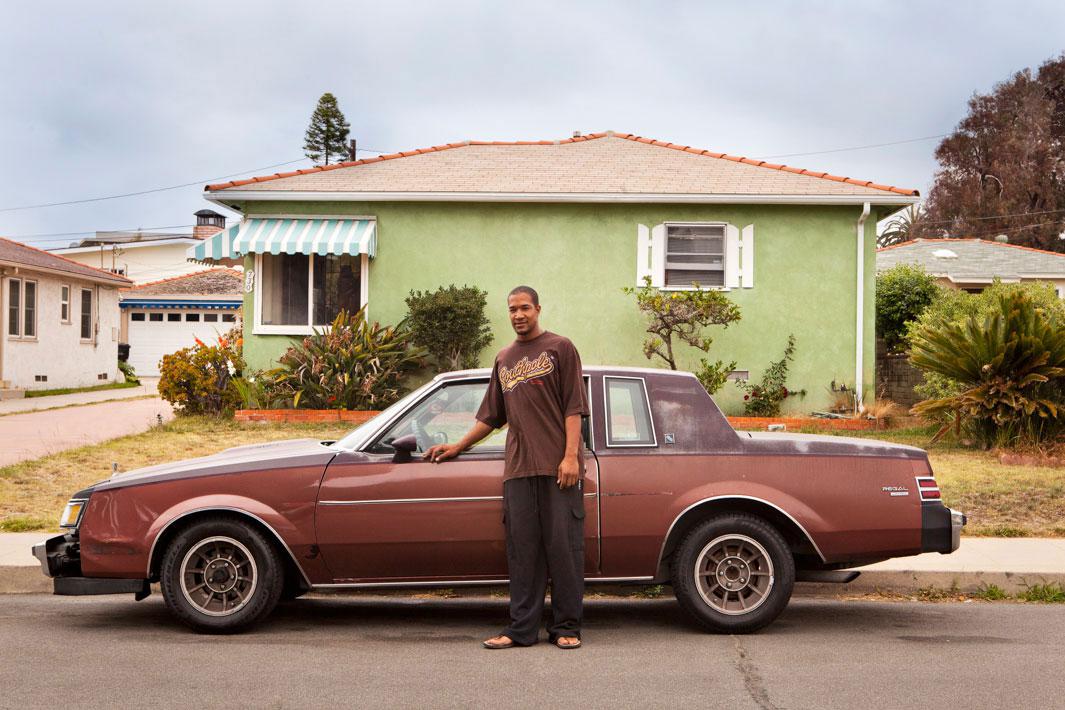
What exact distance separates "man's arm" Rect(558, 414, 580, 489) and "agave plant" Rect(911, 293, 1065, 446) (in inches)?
330

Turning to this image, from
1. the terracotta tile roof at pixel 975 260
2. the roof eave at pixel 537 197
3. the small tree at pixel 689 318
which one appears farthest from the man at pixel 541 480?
the terracotta tile roof at pixel 975 260

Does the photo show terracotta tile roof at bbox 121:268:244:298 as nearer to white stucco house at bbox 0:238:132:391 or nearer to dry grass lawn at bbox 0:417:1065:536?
white stucco house at bbox 0:238:132:391

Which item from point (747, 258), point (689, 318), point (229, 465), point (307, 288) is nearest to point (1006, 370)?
point (689, 318)

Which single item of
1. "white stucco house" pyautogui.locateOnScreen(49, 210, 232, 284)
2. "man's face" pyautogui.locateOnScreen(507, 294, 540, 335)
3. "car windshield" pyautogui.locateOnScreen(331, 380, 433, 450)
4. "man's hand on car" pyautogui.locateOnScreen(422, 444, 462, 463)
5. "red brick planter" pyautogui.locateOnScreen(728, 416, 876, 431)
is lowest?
"red brick planter" pyautogui.locateOnScreen(728, 416, 876, 431)

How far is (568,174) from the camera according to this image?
57.0 ft

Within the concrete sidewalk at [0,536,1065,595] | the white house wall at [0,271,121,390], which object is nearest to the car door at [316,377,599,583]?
the concrete sidewalk at [0,536,1065,595]

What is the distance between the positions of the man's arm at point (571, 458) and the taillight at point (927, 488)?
6.63ft

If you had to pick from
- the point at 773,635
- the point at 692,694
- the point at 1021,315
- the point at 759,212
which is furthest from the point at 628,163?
the point at 692,694

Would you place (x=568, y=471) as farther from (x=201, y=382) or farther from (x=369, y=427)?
(x=201, y=382)

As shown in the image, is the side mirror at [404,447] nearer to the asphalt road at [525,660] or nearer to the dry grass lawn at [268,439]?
the asphalt road at [525,660]

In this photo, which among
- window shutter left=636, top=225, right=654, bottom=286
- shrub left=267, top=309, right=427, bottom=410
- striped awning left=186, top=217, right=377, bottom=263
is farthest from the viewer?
window shutter left=636, top=225, right=654, bottom=286

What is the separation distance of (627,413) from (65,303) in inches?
984

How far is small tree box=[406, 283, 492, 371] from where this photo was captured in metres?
15.9

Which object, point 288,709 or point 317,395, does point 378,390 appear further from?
point 288,709
